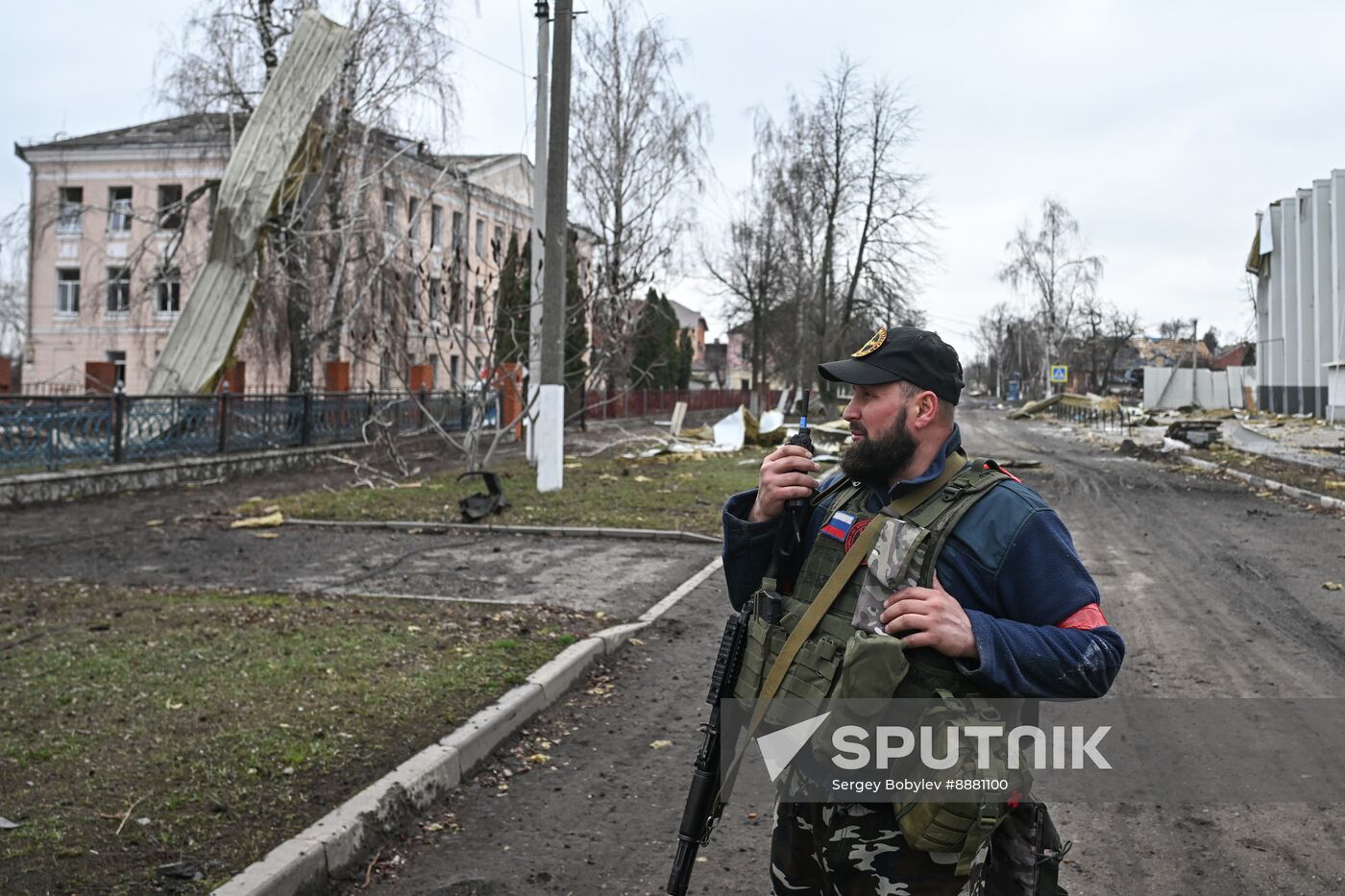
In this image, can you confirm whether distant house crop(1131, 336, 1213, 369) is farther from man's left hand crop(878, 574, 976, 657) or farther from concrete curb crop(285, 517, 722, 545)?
man's left hand crop(878, 574, 976, 657)

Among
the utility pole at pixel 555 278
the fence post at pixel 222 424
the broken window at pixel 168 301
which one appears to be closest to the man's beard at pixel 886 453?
the utility pole at pixel 555 278

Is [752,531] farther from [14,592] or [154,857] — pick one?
[14,592]

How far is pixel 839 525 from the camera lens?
2.43 metres

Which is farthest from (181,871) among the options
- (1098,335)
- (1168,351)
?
(1168,351)

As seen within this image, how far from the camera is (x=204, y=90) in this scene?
24.6 metres

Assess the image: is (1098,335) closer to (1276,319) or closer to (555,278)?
(1276,319)

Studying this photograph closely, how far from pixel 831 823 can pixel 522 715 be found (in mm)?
3768

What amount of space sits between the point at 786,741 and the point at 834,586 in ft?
1.17

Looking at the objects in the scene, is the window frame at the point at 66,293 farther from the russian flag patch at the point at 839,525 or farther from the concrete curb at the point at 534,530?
the russian flag patch at the point at 839,525

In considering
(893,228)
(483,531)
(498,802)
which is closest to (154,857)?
(498,802)

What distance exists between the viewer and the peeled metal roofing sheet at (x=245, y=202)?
21.8m

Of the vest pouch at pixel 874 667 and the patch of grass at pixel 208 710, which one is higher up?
the vest pouch at pixel 874 667

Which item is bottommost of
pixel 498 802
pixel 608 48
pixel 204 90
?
pixel 498 802

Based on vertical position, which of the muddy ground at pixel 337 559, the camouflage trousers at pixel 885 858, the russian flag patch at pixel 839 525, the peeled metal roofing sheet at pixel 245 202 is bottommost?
the muddy ground at pixel 337 559
